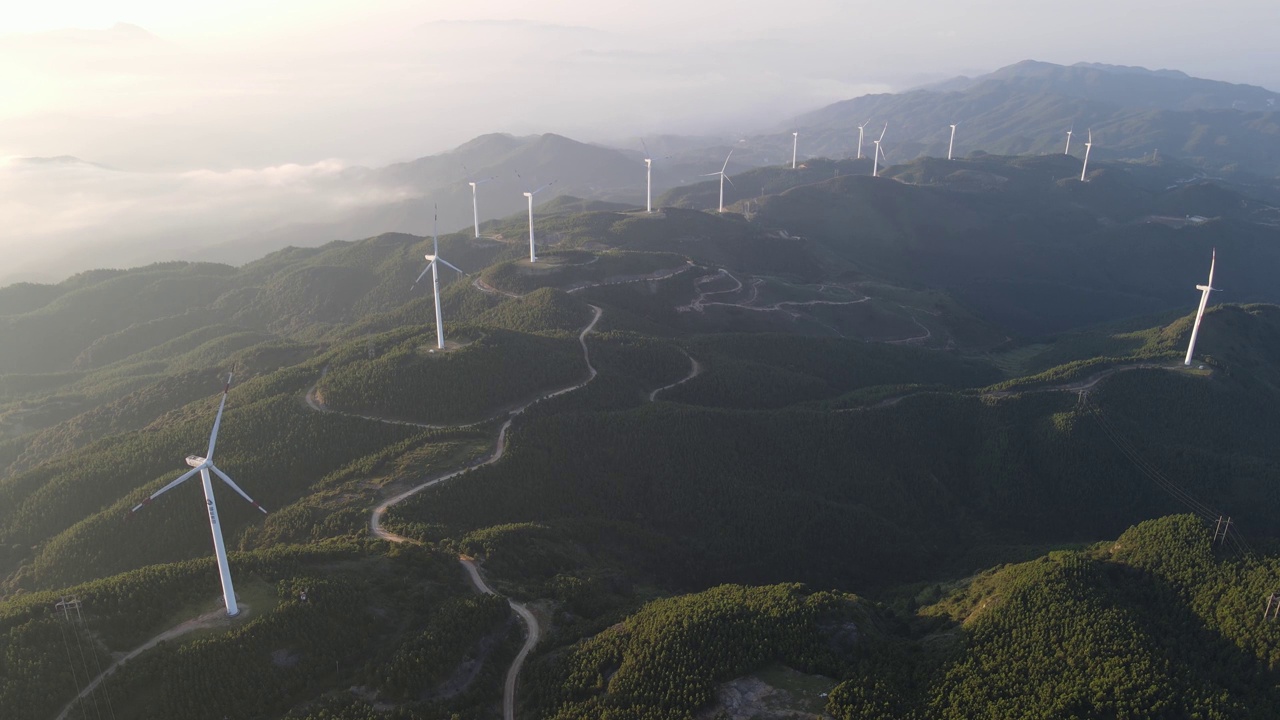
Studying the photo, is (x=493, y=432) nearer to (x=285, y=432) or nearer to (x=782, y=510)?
(x=285, y=432)

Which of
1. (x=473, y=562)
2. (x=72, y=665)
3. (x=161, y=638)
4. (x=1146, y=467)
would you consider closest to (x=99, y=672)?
(x=72, y=665)

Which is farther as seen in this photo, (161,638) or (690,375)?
(690,375)

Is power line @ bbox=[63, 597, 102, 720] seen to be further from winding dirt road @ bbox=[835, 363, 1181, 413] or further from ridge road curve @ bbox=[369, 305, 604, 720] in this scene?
winding dirt road @ bbox=[835, 363, 1181, 413]

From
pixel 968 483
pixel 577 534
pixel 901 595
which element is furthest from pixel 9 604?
pixel 968 483

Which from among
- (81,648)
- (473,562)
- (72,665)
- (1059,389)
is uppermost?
(81,648)

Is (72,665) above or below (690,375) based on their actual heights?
above

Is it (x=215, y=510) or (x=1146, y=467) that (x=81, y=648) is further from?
(x=1146, y=467)
